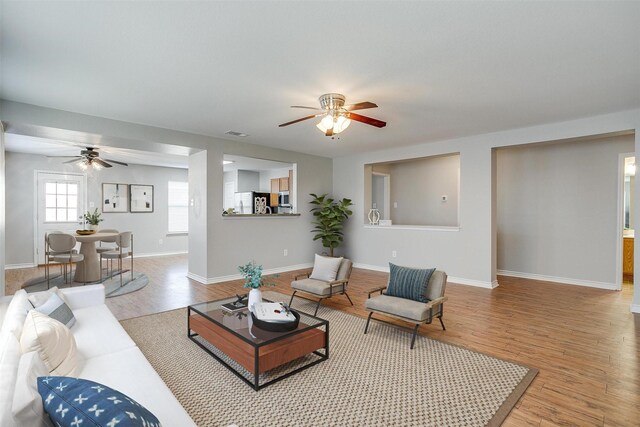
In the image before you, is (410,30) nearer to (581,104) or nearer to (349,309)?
(581,104)

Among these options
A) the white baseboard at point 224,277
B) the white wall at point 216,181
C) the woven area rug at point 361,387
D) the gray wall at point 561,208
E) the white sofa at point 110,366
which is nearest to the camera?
the white sofa at point 110,366

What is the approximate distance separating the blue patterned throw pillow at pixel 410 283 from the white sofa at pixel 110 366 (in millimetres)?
2417

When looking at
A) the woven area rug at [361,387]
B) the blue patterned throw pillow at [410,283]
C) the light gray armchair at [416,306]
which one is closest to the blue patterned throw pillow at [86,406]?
the woven area rug at [361,387]

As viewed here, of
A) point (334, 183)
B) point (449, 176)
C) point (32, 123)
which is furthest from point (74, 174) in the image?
point (449, 176)

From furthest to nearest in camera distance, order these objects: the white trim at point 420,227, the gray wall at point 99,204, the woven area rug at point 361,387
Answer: the gray wall at point 99,204
the white trim at point 420,227
the woven area rug at point 361,387

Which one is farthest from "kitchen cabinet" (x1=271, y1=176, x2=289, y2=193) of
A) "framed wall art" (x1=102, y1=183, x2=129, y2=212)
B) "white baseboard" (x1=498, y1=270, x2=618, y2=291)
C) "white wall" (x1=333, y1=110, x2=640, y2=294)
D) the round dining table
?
"white baseboard" (x1=498, y1=270, x2=618, y2=291)

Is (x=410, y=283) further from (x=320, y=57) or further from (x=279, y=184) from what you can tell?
(x=279, y=184)

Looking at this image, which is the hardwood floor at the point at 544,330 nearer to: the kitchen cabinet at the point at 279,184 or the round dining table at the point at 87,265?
the round dining table at the point at 87,265

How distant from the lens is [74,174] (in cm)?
767

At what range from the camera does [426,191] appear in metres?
7.52

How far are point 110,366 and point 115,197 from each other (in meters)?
7.57

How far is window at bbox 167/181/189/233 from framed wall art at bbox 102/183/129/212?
44.5 inches

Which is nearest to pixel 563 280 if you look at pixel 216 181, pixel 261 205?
pixel 216 181

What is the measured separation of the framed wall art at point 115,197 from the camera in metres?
8.09
